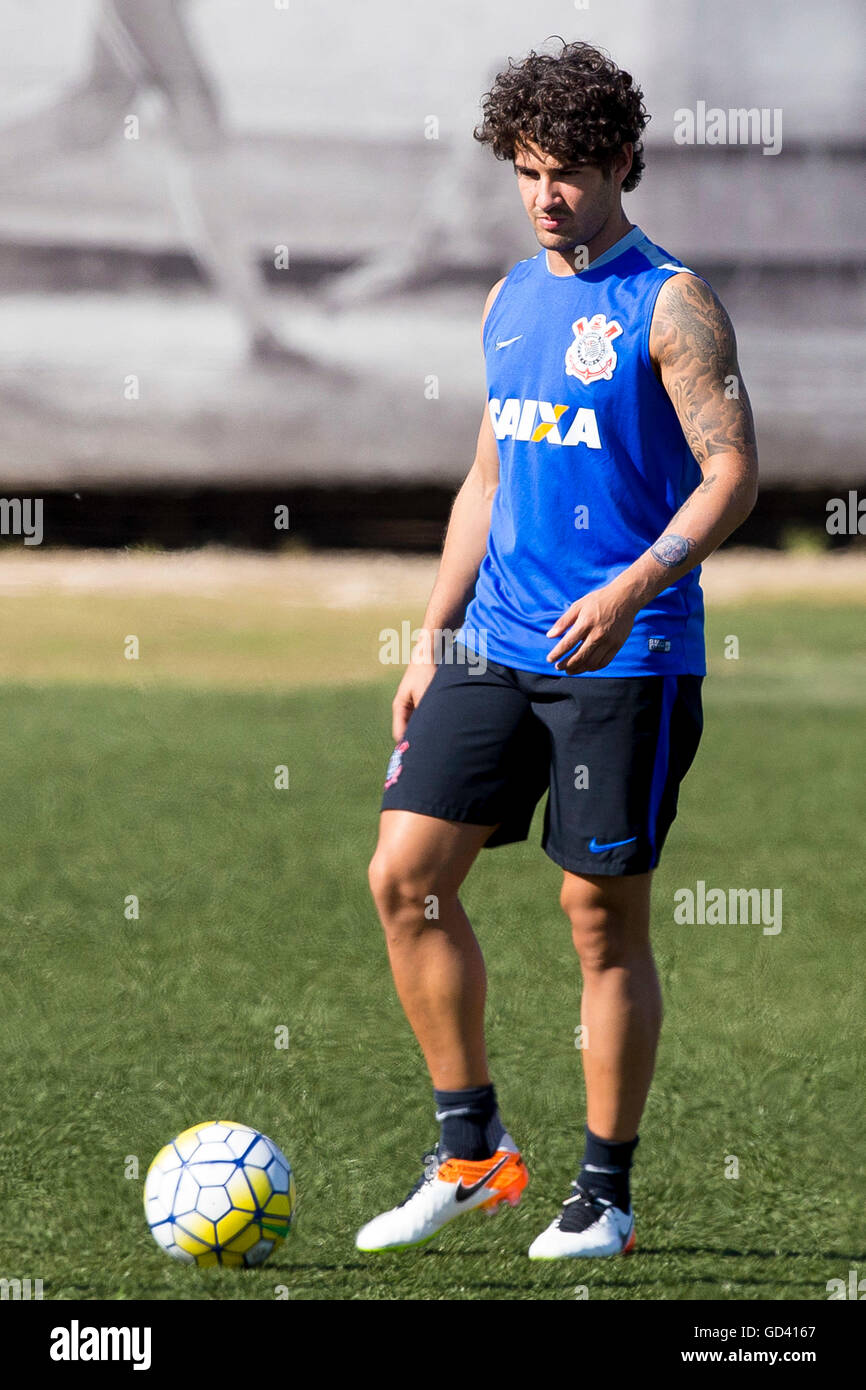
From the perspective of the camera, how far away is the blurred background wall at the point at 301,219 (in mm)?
24422

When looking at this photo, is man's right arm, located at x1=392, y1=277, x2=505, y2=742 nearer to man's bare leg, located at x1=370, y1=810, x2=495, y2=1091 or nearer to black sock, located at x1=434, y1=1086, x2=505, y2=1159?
man's bare leg, located at x1=370, y1=810, x2=495, y2=1091

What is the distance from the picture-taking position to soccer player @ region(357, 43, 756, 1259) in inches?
128

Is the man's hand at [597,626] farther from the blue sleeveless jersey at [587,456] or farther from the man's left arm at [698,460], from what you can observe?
the blue sleeveless jersey at [587,456]

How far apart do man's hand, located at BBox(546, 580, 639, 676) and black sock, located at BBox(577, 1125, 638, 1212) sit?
1.01 metres

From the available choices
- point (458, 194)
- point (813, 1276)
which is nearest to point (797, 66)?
point (458, 194)

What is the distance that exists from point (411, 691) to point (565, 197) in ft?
3.59

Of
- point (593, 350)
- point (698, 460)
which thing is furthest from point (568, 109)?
point (698, 460)

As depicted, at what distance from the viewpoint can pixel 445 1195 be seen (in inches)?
138

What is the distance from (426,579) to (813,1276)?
18844mm

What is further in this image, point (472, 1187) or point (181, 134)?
point (181, 134)

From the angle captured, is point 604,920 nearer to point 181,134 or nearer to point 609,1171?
point 609,1171

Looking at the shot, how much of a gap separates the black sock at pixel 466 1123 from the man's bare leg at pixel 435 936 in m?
0.02

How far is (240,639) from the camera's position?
17234mm

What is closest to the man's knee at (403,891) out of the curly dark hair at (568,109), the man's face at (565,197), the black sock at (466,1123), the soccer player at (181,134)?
the black sock at (466,1123)
